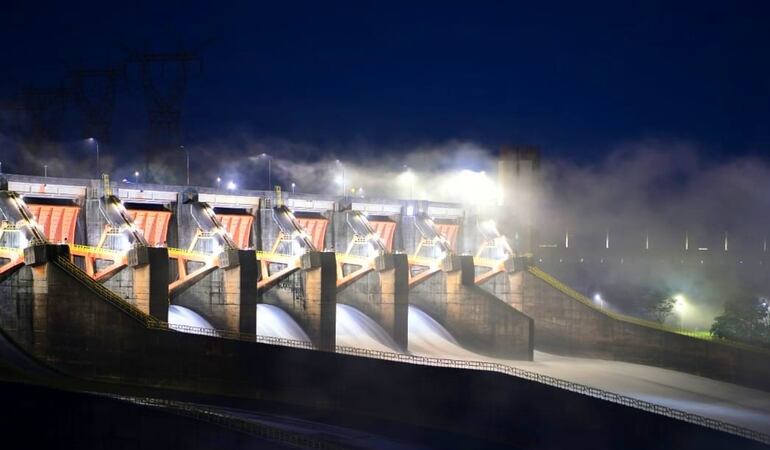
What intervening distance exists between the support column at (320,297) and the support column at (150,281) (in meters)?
8.12

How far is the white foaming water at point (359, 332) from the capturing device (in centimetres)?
4819

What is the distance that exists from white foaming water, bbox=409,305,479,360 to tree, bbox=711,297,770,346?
1624cm

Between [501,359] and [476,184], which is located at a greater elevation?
[476,184]

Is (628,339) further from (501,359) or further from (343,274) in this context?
(343,274)

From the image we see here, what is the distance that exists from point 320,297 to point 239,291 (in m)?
4.61

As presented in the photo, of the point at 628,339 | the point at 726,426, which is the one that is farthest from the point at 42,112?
the point at 726,426

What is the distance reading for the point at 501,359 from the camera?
5300 centimetres

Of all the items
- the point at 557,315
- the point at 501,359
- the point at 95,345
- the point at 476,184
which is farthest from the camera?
the point at 476,184

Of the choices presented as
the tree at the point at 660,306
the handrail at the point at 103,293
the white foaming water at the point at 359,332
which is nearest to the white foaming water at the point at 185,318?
the handrail at the point at 103,293

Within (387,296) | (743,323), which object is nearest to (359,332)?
(387,296)

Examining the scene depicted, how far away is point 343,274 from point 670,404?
53.0ft

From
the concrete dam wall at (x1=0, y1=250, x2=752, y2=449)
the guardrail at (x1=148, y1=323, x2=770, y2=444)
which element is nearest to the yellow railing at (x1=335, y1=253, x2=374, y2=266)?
the guardrail at (x1=148, y1=323, x2=770, y2=444)

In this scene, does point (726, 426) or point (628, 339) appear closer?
point (726, 426)

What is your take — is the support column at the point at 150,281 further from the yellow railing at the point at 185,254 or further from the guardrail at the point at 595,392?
the yellow railing at the point at 185,254
